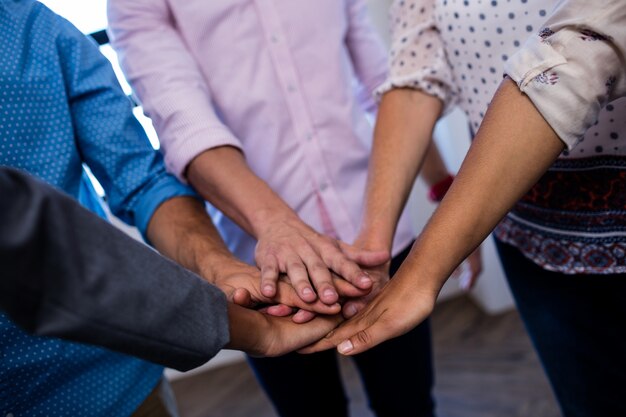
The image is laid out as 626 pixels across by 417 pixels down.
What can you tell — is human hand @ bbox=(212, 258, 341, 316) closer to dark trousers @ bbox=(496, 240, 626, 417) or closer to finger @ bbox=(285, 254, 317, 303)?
finger @ bbox=(285, 254, 317, 303)

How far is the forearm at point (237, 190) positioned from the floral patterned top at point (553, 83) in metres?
0.31

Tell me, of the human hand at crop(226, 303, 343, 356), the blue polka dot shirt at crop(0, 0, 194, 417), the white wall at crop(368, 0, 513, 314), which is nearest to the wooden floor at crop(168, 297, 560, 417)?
the white wall at crop(368, 0, 513, 314)

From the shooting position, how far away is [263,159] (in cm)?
109

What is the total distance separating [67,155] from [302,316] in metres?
0.44

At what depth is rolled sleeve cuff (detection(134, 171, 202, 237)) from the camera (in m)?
0.95

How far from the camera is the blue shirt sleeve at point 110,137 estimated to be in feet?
2.98

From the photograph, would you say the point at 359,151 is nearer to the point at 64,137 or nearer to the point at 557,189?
the point at 557,189

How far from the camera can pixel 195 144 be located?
3.16ft

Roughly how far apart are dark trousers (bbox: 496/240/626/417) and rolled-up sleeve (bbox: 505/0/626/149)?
29 cm

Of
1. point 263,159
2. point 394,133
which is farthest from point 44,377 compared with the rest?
point 394,133

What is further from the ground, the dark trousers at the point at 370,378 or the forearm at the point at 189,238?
the forearm at the point at 189,238

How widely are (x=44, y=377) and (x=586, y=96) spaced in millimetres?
780

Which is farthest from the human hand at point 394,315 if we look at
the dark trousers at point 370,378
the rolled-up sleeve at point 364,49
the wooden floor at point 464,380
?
the wooden floor at point 464,380

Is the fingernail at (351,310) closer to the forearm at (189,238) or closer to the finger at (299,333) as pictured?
the finger at (299,333)
